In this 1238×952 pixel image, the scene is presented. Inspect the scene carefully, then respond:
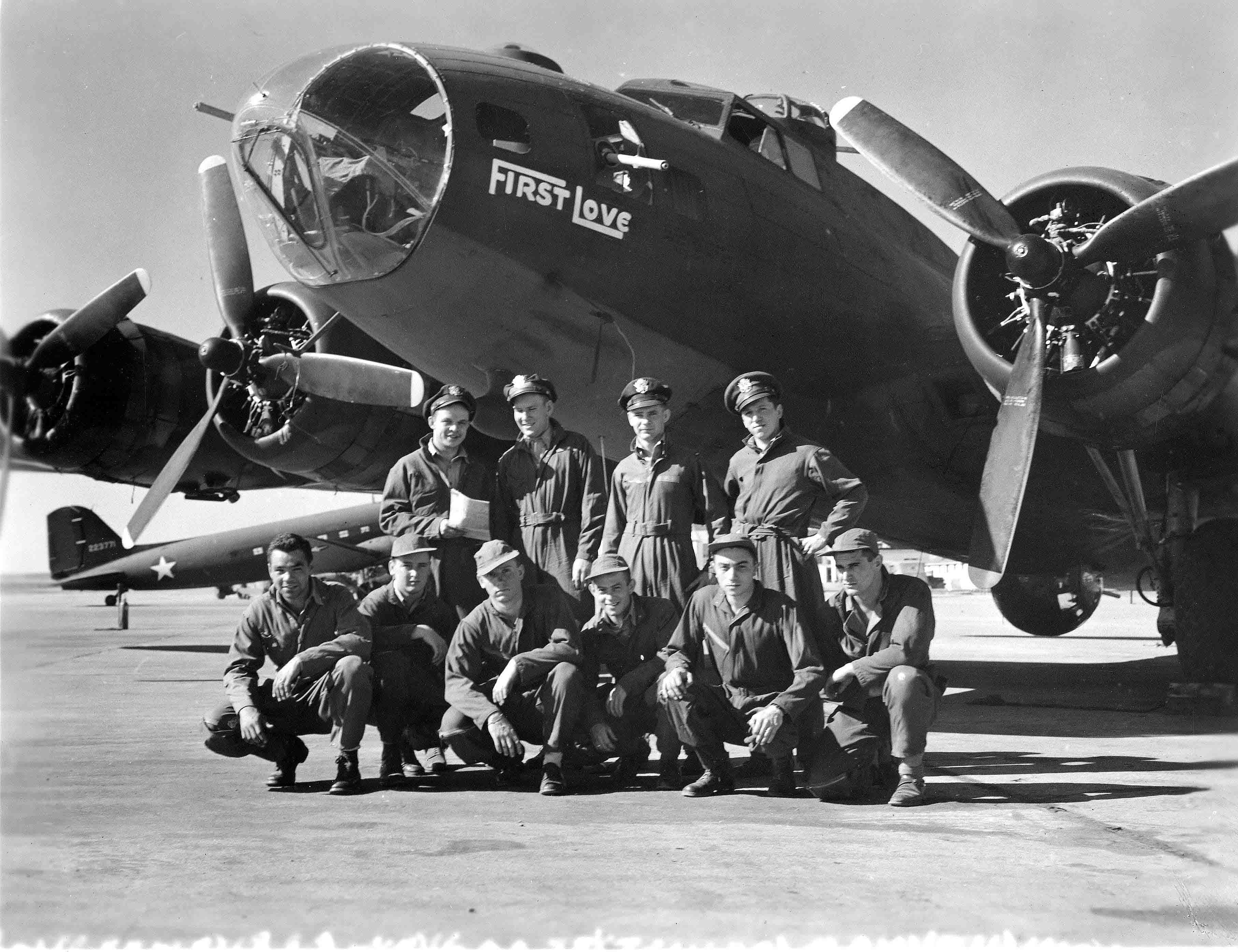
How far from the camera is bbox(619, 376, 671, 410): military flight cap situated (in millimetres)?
7129

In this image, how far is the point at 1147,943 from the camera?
3.55 metres

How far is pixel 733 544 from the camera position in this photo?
6.14 meters

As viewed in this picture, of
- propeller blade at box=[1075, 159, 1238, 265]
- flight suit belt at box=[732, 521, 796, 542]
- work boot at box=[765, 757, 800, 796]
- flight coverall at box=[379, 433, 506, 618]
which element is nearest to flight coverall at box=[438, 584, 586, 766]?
flight coverall at box=[379, 433, 506, 618]

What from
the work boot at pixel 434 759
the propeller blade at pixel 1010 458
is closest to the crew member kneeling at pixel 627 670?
the work boot at pixel 434 759

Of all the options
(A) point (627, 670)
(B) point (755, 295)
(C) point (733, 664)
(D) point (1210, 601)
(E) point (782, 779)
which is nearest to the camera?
(E) point (782, 779)

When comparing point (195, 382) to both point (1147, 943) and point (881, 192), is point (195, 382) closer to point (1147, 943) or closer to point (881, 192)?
point (881, 192)

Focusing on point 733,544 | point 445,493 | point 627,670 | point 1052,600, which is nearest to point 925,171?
point 733,544

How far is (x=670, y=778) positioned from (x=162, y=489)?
253 inches

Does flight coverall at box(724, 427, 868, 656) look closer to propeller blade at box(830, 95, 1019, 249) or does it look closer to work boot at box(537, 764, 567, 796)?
work boot at box(537, 764, 567, 796)

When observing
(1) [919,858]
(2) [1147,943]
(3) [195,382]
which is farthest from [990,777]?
(3) [195,382]

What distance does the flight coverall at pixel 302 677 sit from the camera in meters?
6.11

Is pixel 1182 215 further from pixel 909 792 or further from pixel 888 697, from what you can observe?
pixel 909 792

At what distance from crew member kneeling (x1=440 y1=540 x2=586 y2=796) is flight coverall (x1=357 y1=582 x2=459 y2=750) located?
258 mm

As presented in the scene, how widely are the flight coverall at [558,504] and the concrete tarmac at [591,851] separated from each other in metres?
1.45
